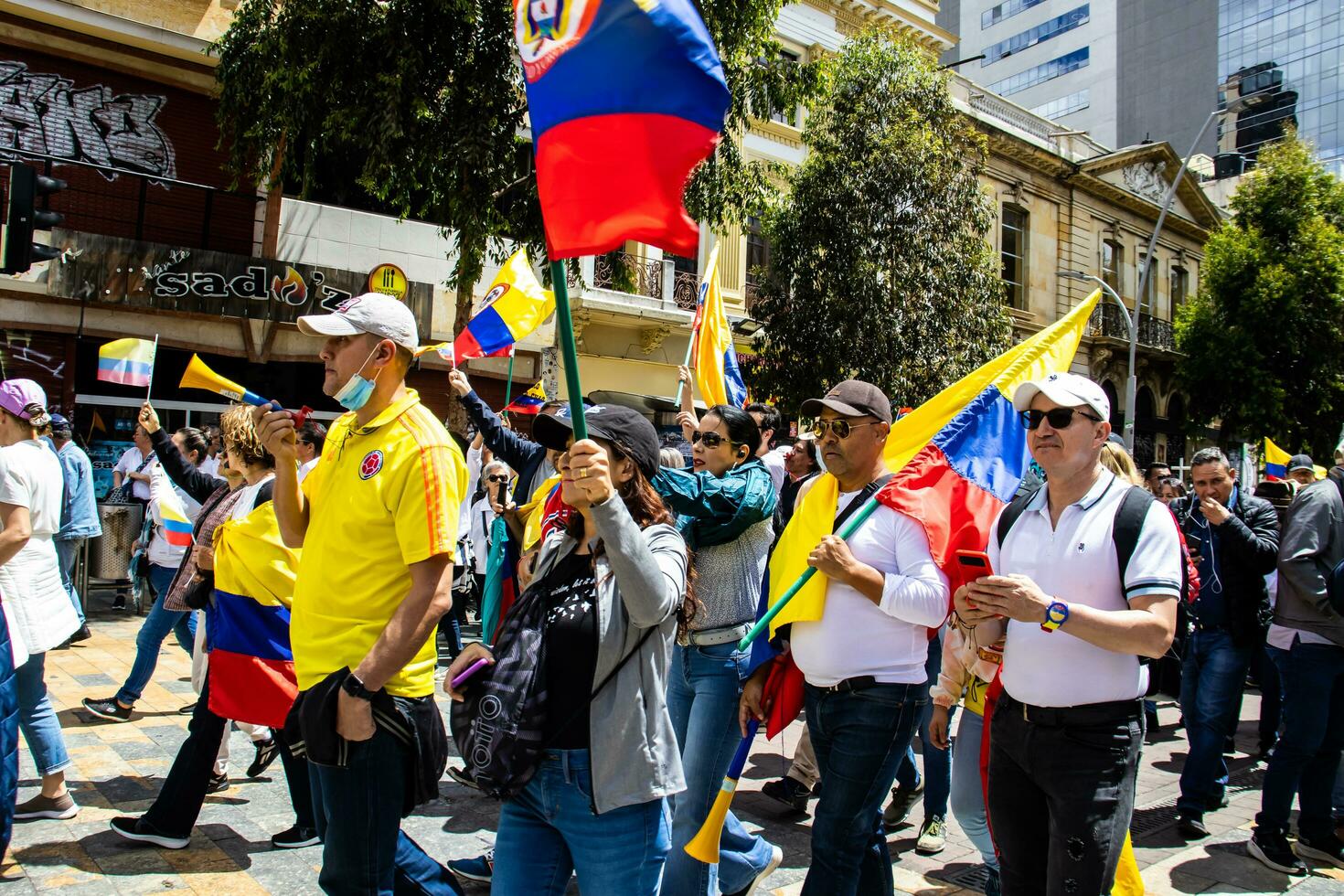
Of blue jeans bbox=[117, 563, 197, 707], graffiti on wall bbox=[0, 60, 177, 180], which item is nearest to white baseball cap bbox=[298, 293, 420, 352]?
blue jeans bbox=[117, 563, 197, 707]

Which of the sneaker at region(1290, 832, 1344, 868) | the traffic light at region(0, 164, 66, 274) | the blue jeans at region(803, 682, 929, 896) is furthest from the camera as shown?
the traffic light at region(0, 164, 66, 274)

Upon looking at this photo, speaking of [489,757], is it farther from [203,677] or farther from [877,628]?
[203,677]

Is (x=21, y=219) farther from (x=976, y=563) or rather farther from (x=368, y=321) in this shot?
(x=976, y=563)

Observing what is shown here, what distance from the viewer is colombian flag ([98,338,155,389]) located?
298 inches

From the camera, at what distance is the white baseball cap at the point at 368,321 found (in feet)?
9.87

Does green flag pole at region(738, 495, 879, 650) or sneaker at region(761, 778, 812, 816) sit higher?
green flag pole at region(738, 495, 879, 650)

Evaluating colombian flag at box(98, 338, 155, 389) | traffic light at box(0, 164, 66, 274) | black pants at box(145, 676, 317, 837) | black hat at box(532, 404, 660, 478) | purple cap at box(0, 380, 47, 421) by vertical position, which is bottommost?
black pants at box(145, 676, 317, 837)

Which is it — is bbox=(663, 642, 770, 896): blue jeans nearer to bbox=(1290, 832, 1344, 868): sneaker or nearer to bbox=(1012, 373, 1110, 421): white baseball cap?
bbox=(1012, 373, 1110, 421): white baseball cap

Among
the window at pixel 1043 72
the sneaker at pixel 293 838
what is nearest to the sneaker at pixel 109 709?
the sneaker at pixel 293 838

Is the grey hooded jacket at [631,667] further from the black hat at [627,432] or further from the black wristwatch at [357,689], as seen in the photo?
the black wristwatch at [357,689]

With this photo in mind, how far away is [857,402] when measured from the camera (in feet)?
12.0

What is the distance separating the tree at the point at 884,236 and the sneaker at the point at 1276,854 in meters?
13.0

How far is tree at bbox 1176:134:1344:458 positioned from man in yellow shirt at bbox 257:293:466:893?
94.2 ft

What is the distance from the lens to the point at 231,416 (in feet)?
16.4
